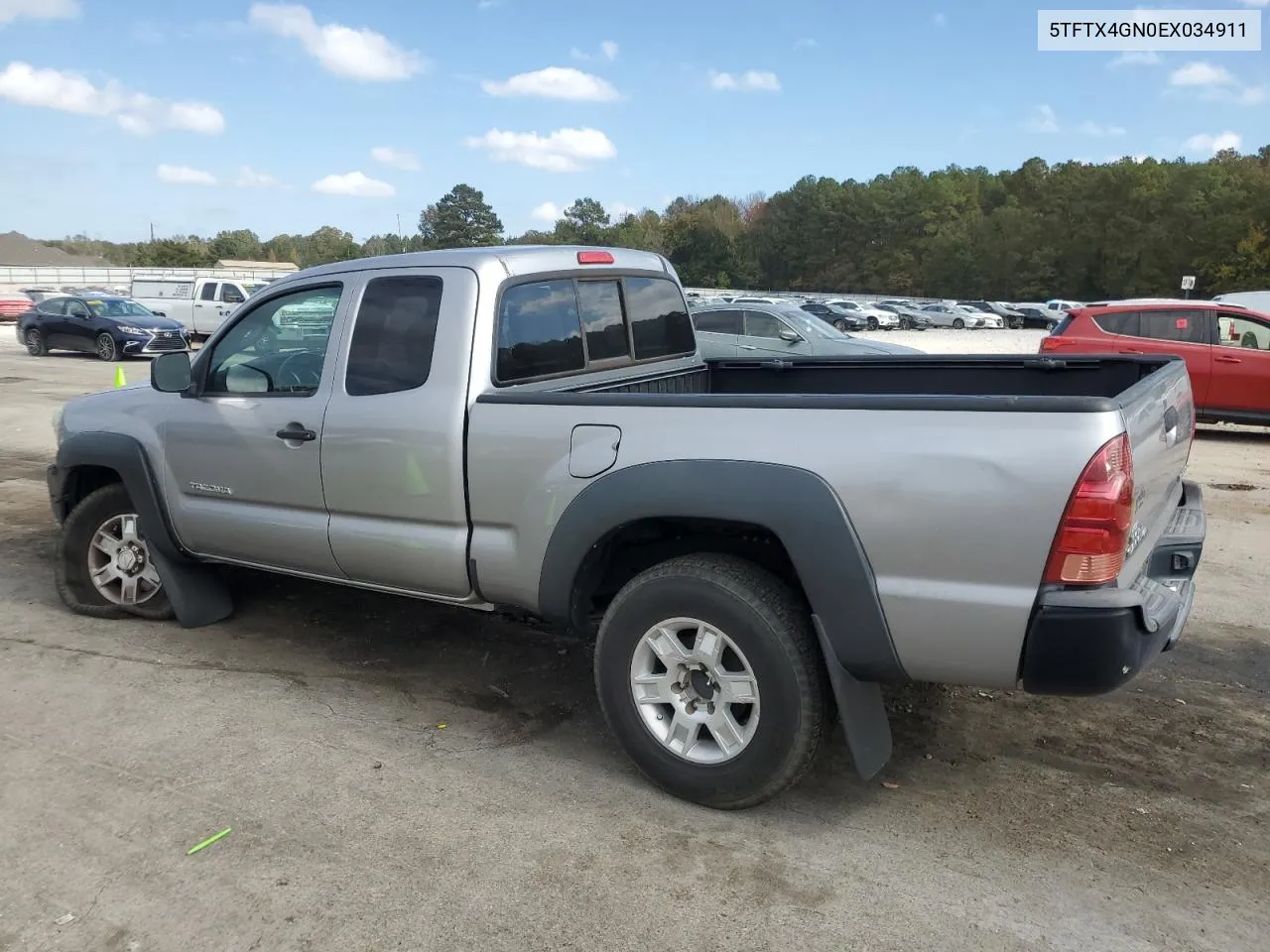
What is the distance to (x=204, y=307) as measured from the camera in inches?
1134

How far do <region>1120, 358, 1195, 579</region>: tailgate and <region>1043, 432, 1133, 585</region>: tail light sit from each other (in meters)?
0.14

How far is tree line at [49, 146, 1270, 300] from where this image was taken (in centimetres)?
7788

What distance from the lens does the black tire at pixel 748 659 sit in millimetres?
3166

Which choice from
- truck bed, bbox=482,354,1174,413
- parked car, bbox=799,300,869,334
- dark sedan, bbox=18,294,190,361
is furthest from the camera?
parked car, bbox=799,300,869,334

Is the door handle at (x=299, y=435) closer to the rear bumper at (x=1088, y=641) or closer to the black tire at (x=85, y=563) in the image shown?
the black tire at (x=85, y=563)

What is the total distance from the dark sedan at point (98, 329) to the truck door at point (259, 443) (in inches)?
807

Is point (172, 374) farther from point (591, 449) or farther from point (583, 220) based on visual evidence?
point (583, 220)

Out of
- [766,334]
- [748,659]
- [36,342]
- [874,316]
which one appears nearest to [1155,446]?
[748,659]

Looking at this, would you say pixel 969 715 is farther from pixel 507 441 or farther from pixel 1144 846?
pixel 507 441

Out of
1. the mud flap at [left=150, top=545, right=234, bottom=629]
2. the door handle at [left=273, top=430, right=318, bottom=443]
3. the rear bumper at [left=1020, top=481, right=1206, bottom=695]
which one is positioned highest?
the door handle at [left=273, top=430, right=318, bottom=443]

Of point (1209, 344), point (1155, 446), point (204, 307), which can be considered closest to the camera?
point (1155, 446)

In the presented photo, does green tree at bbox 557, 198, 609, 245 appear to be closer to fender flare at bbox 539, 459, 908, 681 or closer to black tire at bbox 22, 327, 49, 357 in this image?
black tire at bbox 22, 327, 49, 357

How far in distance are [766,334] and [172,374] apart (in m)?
10.2

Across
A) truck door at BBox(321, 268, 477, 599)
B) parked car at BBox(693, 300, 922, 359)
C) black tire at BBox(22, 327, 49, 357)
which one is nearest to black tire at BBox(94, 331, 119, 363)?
black tire at BBox(22, 327, 49, 357)
